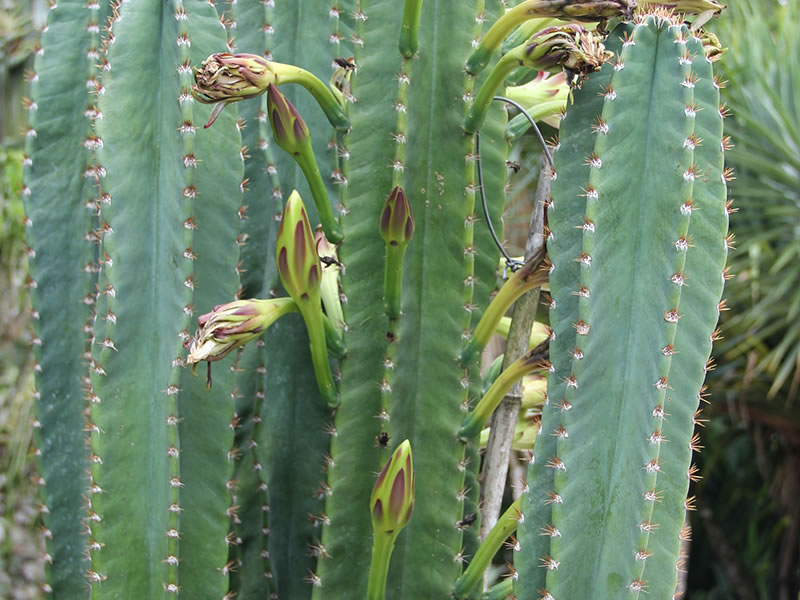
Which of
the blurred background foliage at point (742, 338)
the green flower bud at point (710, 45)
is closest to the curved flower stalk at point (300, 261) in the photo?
the green flower bud at point (710, 45)

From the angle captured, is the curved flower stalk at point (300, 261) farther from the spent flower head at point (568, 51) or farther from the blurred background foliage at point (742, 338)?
the blurred background foliage at point (742, 338)

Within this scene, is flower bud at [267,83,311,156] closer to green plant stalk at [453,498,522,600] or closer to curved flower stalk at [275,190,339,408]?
curved flower stalk at [275,190,339,408]

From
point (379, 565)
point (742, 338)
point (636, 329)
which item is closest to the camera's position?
point (636, 329)

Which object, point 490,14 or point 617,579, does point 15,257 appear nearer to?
point 490,14

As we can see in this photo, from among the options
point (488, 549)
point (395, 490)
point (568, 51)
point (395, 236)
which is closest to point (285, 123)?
point (395, 236)

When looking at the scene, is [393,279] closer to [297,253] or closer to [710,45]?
[297,253]

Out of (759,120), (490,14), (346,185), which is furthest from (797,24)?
(346,185)

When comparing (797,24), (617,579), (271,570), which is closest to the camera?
(617,579)

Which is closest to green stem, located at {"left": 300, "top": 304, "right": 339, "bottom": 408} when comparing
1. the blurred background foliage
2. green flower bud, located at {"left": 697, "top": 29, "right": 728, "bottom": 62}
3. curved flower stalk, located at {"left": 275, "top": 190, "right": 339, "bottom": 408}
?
curved flower stalk, located at {"left": 275, "top": 190, "right": 339, "bottom": 408}
